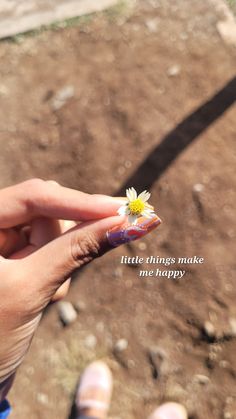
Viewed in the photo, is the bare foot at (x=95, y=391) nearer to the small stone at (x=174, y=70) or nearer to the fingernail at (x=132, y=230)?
the fingernail at (x=132, y=230)

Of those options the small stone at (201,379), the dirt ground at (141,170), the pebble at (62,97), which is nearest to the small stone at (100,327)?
the dirt ground at (141,170)

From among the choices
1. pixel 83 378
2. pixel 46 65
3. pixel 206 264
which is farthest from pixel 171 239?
pixel 46 65

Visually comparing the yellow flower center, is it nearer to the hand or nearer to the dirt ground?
the hand

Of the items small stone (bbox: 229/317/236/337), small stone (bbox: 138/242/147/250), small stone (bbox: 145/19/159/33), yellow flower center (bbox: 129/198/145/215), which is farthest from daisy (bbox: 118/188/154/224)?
small stone (bbox: 145/19/159/33)

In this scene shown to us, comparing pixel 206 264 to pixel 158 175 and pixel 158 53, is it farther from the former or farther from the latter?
pixel 158 53

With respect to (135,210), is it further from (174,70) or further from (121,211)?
(174,70)

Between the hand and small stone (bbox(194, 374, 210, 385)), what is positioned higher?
the hand
